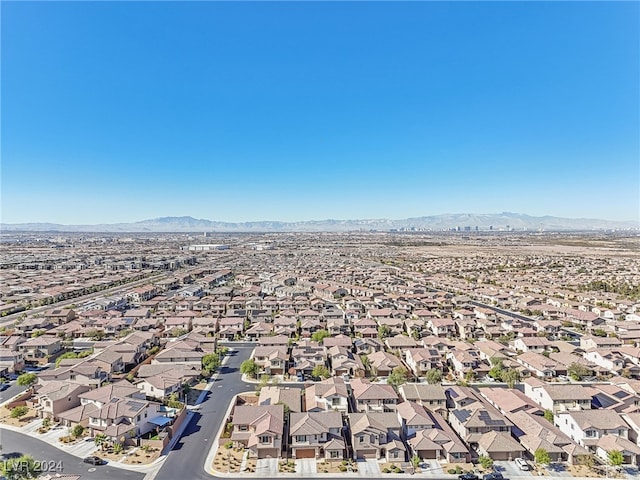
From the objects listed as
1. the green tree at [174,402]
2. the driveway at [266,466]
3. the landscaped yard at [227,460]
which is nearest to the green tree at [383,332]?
the green tree at [174,402]

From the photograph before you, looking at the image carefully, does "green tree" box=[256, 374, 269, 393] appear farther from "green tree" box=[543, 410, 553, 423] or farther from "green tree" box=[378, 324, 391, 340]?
"green tree" box=[543, 410, 553, 423]

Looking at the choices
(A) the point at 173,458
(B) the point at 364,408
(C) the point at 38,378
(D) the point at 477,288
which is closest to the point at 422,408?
(B) the point at 364,408

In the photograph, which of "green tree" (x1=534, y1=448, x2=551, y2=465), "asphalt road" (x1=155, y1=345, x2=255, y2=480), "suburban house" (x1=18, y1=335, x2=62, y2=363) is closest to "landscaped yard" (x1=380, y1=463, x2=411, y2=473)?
"green tree" (x1=534, y1=448, x2=551, y2=465)

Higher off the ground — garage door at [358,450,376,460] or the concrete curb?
the concrete curb

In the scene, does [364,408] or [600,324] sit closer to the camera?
[364,408]

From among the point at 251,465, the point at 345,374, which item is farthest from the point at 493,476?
the point at 345,374

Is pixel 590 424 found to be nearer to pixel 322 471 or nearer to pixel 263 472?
pixel 322 471
